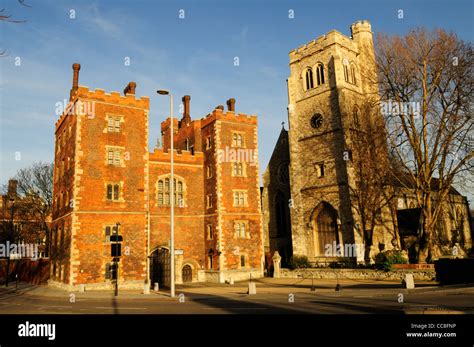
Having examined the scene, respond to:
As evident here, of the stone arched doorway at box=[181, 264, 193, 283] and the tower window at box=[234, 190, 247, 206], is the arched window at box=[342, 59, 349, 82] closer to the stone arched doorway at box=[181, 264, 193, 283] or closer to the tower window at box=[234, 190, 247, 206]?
the tower window at box=[234, 190, 247, 206]

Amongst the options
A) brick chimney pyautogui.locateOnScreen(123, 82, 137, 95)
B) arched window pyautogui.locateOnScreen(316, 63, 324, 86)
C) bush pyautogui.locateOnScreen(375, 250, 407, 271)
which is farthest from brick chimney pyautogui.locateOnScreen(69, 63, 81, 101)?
bush pyautogui.locateOnScreen(375, 250, 407, 271)

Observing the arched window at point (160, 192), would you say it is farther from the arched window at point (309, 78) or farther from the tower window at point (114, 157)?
the arched window at point (309, 78)

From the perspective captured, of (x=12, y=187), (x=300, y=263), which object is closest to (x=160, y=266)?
(x=300, y=263)

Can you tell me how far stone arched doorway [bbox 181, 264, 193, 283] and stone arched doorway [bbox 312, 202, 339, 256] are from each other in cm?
1265

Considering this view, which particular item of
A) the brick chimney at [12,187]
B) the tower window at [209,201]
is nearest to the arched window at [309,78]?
the tower window at [209,201]

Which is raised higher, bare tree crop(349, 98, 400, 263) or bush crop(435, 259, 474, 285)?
bare tree crop(349, 98, 400, 263)

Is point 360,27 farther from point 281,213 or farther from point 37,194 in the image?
point 37,194

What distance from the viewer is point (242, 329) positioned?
32.1ft

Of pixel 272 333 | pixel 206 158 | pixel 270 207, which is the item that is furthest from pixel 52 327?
pixel 270 207

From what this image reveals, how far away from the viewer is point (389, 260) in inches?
1119

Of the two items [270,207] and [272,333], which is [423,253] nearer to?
[270,207]

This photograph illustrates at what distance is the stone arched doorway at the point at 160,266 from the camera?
1309 inches

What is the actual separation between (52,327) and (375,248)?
3091 cm

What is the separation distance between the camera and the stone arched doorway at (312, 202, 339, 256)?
36781 mm
